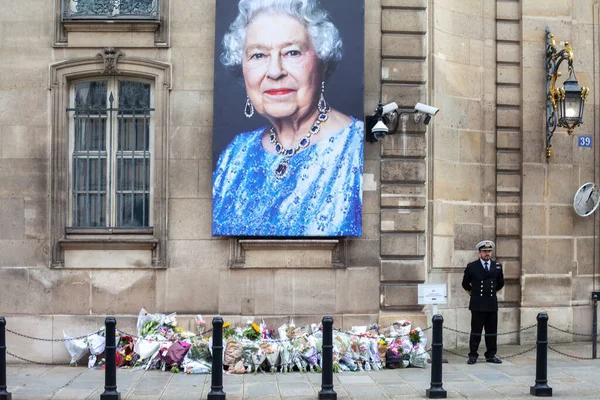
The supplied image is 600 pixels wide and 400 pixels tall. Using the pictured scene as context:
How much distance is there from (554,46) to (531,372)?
5994 mm

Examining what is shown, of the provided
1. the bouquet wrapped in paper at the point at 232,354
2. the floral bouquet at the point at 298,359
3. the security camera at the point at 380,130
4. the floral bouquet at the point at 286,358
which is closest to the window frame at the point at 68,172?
the bouquet wrapped in paper at the point at 232,354

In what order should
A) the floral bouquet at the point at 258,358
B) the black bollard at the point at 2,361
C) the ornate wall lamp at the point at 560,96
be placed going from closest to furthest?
the black bollard at the point at 2,361
the floral bouquet at the point at 258,358
the ornate wall lamp at the point at 560,96

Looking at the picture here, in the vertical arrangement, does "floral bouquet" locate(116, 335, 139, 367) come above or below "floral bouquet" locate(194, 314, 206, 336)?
below

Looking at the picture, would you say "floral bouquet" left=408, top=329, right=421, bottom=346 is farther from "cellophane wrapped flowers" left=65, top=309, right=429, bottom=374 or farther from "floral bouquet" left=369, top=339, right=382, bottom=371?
"floral bouquet" left=369, top=339, right=382, bottom=371

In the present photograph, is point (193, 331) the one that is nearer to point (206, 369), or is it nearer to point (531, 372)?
point (206, 369)

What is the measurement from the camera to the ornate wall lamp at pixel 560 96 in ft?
50.9

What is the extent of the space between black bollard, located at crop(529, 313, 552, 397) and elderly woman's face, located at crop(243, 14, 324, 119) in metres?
5.24

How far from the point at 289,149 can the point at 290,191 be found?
68cm

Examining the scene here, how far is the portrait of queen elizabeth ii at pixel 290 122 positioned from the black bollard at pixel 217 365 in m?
3.26

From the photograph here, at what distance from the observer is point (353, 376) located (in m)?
13.5

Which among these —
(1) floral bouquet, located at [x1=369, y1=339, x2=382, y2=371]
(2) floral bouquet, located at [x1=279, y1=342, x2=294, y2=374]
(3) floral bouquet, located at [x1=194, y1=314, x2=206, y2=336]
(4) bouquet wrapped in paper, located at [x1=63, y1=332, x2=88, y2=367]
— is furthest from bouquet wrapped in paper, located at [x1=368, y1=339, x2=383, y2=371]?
(4) bouquet wrapped in paper, located at [x1=63, y1=332, x2=88, y2=367]

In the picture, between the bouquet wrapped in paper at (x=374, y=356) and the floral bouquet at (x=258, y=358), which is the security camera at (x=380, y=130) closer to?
the bouquet wrapped in paper at (x=374, y=356)

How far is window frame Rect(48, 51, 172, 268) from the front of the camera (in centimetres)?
1467

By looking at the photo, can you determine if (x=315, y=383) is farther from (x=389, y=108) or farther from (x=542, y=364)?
(x=389, y=108)
